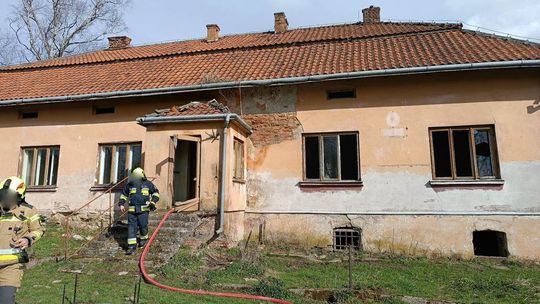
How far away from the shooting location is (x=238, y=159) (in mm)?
10609

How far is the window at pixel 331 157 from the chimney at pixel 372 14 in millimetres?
8103

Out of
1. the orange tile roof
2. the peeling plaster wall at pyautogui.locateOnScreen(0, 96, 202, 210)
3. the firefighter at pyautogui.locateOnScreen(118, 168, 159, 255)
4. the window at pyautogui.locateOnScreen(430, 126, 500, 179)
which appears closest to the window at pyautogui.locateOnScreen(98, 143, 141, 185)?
the peeling plaster wall at pyautogui.locateOnScreen(0, 96, 202, 210)

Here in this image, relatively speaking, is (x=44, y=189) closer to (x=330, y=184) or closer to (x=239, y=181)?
(x=239, y=181)

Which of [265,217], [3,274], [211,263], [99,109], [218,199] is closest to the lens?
[3,274]

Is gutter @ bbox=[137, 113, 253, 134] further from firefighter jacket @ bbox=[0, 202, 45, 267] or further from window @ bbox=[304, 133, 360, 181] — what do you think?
firefighter jacket @ bbox=[0, 202, 45, 267]

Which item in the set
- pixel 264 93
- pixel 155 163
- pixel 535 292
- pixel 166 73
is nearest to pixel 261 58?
pixel 264 93

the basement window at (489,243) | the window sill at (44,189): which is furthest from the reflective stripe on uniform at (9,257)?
the basement window at (489,243)

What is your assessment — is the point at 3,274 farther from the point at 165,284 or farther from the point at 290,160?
the point at 290,160

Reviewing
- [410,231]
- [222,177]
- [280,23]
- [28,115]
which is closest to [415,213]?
[410,231]

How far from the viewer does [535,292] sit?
677cm

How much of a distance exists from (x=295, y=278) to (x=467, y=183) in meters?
5.13

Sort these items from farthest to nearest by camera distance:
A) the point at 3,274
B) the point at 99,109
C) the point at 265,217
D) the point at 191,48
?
1. the point at 191,48
2. the point at 99,109
3. the point at 265,217
4. the point at 3,274

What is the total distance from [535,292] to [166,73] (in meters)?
11.2

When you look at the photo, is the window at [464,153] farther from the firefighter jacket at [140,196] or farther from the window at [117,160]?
the window at [117,160]
